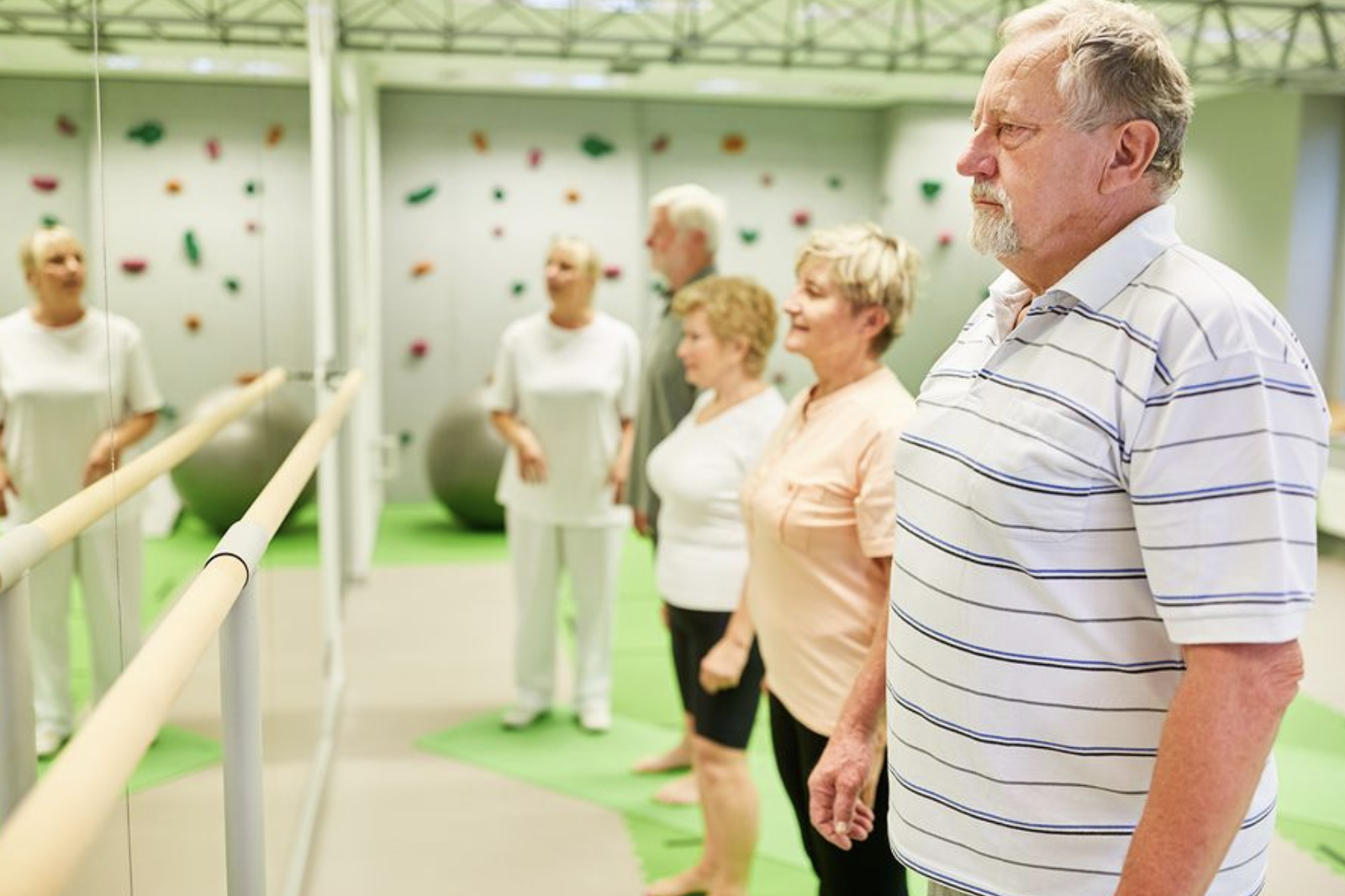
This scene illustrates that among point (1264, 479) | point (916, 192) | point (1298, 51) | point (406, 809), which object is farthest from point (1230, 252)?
point (1264, 479)

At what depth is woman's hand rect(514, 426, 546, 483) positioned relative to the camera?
4.21 metres

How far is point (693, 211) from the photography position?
12.1 ft

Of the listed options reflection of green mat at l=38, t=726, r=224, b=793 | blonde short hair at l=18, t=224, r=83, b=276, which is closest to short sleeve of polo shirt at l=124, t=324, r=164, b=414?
blonde short hair at l=18, t=224, r=83, b=276

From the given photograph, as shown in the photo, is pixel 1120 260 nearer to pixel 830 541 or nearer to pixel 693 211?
pixel 830 541

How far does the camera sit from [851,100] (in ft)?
31.3

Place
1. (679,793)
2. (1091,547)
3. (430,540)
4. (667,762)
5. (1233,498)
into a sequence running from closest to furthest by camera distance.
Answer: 1. (1233,498)
2. (1091,547)
3. (679,793)
4. (667,762)
5. (430,540)

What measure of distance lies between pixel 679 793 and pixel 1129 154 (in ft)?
9.15

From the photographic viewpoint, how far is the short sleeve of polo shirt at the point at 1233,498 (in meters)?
1.16

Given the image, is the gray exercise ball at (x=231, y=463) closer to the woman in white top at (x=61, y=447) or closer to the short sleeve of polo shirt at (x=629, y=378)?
the woman in white top at (x=61, y=447)

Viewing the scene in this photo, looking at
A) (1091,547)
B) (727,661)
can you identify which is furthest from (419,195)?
(1091,547)

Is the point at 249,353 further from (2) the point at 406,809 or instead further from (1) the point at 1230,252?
(1) the point at 1230,252

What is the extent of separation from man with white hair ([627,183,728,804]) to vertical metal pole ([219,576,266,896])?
184cm

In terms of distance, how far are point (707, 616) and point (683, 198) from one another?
1.32 m

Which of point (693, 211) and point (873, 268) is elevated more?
point (693, 211)
